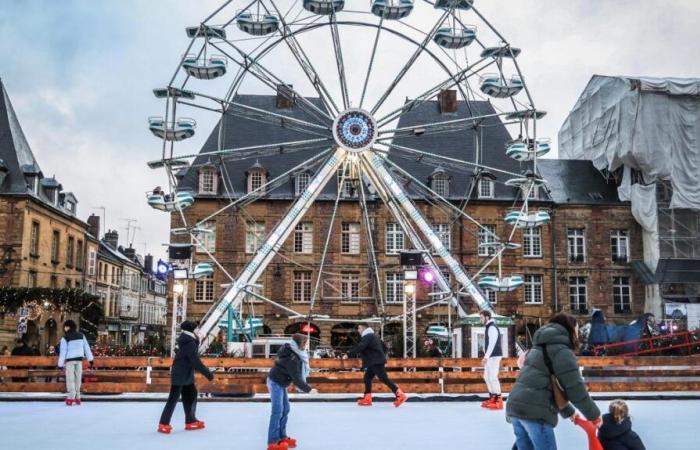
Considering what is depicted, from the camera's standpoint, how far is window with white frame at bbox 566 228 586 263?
134ft

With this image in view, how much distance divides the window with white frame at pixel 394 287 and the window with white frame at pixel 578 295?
8673 millimetres

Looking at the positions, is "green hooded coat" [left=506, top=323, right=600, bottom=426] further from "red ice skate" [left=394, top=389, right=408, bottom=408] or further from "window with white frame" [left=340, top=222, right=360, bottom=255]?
"window with white frame" [left=340, top=222, right=360, bottom=255]

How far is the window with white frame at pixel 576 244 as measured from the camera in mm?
40844

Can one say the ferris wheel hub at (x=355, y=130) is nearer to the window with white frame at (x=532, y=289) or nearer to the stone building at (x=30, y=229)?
the stone building at (x=30, y=229)

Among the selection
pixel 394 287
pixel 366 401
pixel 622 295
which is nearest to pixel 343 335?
pixel 394 287

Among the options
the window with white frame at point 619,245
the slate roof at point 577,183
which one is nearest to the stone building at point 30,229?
the slate roof at point 577,183

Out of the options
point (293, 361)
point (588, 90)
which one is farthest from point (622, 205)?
point (293, 361)

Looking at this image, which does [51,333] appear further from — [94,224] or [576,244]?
[576,244]

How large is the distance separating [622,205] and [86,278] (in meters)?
31.2

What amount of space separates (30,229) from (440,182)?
67.3ft

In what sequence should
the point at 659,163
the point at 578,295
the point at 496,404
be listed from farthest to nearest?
1. the point at 578,295
2. the point at 659,163
3. the point at 496,404

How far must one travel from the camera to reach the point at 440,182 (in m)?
41.5

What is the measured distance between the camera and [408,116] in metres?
43.7

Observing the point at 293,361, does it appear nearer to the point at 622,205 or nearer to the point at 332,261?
the point at 332,261
